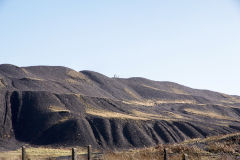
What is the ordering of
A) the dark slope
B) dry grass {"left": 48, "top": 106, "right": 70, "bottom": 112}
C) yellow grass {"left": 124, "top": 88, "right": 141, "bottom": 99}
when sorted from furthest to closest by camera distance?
yellow grass {"left": 124, "top": 88, "right": 141, "bottom": 99} → dry grass {"left": 48, "top": 106, "right": 70, "bottom": 112} → the dark slope

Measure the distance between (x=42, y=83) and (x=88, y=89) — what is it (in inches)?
493

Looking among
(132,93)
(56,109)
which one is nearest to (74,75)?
(132,93)

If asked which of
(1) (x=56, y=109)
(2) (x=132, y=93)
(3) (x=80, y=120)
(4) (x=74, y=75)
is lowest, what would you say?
(3) (x=80, y=120)

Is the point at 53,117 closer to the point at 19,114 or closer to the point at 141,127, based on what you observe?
the point at 19,114

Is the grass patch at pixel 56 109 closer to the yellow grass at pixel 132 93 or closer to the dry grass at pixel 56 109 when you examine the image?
the dry grass at pixel 56 109

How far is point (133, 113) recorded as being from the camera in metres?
63.4

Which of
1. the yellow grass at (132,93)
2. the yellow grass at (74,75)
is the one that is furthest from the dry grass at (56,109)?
the yellow grass at (132,93)

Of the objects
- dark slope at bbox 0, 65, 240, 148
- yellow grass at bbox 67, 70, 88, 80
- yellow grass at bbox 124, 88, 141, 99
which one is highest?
yellow grass at bbox 67, 70, 88, 80

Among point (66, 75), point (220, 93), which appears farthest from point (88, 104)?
point (220, 93)

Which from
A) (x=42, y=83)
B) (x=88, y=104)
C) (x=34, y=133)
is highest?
(x=42, y=83)

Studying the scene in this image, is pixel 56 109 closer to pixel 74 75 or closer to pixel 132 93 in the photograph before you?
pixel 74 75

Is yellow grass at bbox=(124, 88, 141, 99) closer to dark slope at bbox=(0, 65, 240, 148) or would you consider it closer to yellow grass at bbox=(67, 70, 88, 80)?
dark slope at bbox=(0, 65, 240, 148)

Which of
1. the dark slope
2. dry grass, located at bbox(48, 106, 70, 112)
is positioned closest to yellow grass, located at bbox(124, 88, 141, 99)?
the dark slope

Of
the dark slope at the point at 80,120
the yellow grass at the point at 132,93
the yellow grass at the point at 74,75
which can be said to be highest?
the yellow grass at the point at 74,75
